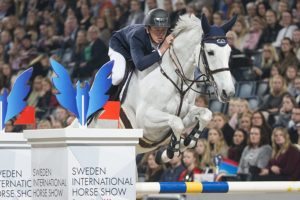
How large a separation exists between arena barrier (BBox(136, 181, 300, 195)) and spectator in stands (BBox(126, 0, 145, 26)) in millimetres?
8377

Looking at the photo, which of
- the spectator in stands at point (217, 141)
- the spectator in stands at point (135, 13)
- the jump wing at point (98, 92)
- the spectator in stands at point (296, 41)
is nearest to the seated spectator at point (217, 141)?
the spectator in stands at point (217, 141)

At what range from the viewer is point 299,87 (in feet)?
40.2

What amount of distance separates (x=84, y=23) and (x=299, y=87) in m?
6.22

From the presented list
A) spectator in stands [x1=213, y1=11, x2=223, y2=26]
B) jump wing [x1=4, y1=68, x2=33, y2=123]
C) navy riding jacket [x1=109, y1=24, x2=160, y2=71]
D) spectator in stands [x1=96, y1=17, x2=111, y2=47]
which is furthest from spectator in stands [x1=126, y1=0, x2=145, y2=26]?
jump wing [x1=4, y1=68, x2=33, y2=123]

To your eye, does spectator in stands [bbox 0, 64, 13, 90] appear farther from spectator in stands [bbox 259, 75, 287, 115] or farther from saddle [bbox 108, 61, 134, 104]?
saddle [bbox 108, 61, 134, 104]

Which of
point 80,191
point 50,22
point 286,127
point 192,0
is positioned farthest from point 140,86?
point 50,22

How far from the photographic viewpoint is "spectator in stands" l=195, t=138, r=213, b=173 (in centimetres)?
1191

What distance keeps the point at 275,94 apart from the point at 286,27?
1.18 metres

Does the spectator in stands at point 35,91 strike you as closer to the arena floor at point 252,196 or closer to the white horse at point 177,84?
the white horse at point 177,84

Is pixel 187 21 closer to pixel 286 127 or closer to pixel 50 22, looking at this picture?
pixel 286 127

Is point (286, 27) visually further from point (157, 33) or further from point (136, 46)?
point (136, 46)

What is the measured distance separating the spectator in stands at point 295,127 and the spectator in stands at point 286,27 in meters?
1.85

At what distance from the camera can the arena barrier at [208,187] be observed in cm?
737

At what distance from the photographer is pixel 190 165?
11.9 meters
